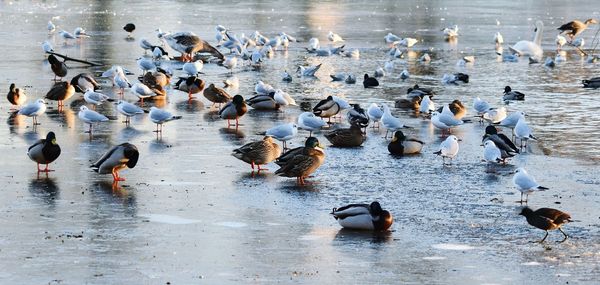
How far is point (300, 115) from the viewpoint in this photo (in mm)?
19547

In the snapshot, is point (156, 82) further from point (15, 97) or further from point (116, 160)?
point (116, 160)

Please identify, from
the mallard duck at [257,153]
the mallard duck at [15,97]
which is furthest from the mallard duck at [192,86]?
the mallard duck at [257,153]

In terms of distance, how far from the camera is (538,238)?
40.9 ft

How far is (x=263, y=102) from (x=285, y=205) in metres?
8.93

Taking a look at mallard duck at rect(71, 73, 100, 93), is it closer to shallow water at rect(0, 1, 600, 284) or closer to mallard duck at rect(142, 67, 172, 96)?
shallow water at rect(0, 1, 600, 284)

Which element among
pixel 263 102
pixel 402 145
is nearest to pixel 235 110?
pixel 263 102

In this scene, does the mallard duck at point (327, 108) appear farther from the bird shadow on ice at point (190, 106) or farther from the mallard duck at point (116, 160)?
the mallard duck at point (116, 160)

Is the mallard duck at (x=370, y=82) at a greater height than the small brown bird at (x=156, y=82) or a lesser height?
lesser

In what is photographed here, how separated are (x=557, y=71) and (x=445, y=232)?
19980 mm

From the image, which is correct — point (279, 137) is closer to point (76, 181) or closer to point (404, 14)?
point (76, 181)

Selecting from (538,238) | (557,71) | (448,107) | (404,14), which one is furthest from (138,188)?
(404,14)

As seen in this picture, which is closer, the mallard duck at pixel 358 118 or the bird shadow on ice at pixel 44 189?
the bird shadow on ice at pixel 44 189

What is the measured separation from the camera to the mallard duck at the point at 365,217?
12.6 metres

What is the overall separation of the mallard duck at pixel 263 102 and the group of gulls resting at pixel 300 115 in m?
0.02
